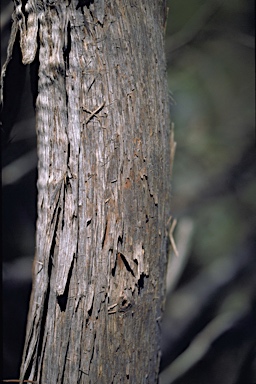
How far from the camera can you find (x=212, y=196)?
4.27 ft

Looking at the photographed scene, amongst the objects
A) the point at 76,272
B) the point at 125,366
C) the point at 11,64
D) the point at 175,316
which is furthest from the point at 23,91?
the point at 175,316

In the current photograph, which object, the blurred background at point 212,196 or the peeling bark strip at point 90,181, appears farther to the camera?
the blurred background at point 212,196

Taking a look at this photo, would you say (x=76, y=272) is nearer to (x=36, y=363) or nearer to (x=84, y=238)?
(x=84, y=238)

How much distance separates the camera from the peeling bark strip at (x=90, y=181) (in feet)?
2.29

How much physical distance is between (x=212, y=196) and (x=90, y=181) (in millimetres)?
660

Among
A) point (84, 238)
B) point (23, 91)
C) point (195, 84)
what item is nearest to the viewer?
point (84, 238)

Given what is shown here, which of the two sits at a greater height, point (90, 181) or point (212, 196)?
point (212, 196)

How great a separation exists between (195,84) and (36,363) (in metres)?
0.81

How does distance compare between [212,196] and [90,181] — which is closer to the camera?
[90,181]

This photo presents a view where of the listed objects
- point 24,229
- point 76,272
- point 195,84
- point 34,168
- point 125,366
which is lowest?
point 125,366

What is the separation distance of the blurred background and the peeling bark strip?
1.67ft

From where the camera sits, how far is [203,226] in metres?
1.30

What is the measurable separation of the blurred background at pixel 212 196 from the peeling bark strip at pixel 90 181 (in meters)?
0.51

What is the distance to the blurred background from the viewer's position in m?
1.23
